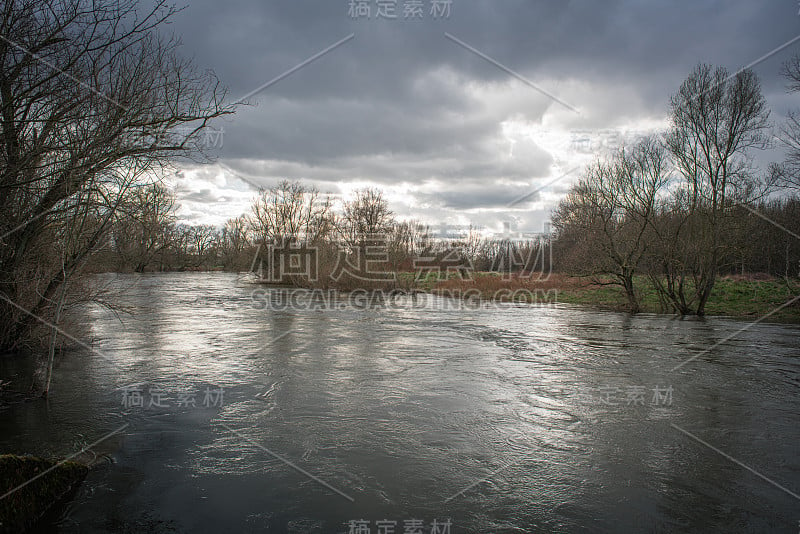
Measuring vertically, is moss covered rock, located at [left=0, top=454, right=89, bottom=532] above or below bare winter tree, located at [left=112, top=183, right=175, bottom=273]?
below

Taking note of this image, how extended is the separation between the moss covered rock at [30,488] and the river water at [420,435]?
31cm

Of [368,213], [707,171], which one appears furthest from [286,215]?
[707,171]

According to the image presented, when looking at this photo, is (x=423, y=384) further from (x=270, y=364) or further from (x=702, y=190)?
(x=702, y=190)

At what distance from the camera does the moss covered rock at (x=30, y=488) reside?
15.1 feet

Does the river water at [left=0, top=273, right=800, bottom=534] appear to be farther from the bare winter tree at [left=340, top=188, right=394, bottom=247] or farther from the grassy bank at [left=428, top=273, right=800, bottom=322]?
the bare winter tree at [left=340, top=188, right=394, bottom=247]

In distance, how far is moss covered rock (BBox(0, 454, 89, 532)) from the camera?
182 inches

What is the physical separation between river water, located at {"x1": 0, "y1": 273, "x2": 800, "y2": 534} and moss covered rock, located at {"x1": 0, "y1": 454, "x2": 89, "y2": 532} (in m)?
0.31

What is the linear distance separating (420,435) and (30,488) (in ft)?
14.9

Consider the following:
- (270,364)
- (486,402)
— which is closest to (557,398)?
(486,402)

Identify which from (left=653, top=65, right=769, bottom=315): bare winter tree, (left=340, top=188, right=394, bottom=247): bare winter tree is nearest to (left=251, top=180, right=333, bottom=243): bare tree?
(left=340, top=188, right=394, bottom=247): bare winter tree

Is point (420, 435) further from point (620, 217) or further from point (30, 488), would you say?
point (620, 217)

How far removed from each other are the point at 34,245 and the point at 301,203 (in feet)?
138

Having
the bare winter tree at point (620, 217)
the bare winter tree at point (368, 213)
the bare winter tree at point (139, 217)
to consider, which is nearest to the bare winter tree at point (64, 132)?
the bare winter tree at point (139, 217)

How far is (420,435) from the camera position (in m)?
7.17
